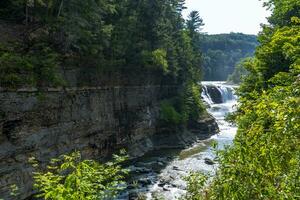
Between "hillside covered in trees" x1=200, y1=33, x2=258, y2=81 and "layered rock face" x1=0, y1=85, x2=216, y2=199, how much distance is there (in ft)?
252

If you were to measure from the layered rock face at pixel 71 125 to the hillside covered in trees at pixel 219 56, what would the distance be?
76710 millimetres

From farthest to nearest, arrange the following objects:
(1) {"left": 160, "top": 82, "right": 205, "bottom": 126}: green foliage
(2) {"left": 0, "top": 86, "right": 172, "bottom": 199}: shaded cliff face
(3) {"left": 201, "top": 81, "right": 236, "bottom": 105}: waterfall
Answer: (3) {"left": 201, "top": 81, "right": 236, "bottom": 105}: waterfall → (1) {"left": 160, "top": 82, "right": 205, "bottom": 126}: green foliage → (2) {"left": 0, "top": 86, "right": 172, "bottom": 199}: shaded cliff face

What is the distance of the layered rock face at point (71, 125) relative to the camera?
62.5 feet

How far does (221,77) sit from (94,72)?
385 feet

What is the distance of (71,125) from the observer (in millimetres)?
25156

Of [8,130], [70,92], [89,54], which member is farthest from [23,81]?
[89,54]

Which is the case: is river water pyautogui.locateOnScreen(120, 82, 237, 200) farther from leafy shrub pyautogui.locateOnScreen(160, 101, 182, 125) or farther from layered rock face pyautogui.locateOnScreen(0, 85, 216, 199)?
leafy shrub pyautogui.locateOnScreen(160, 101, 182, 125)

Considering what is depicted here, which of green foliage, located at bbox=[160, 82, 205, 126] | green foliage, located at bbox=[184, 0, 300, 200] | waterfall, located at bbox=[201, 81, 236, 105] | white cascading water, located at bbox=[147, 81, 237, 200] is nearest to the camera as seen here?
green foliage, located at bbox=[184, 0, 300, 200]

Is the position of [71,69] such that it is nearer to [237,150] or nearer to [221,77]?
[237,150]

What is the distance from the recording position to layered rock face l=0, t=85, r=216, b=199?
1905 cm

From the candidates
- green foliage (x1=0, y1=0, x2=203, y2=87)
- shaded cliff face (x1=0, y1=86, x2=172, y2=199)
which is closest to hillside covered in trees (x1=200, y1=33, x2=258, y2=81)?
green foliage (x1=0, y1=0, x2=203, y2=87)

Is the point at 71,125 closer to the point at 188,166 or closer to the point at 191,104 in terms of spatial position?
the point at 188,166

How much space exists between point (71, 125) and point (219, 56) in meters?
130

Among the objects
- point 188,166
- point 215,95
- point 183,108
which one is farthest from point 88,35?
point 215,95
